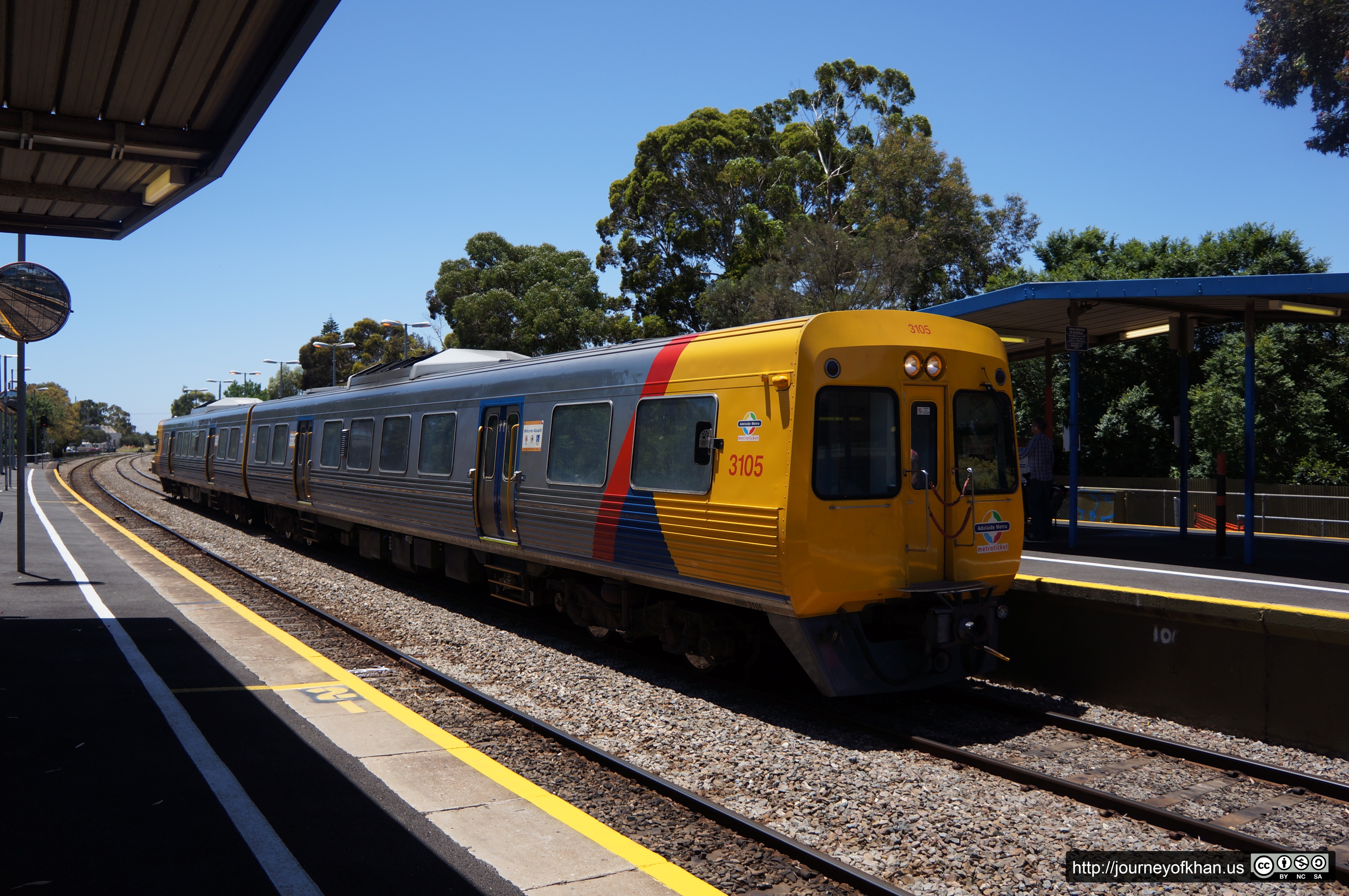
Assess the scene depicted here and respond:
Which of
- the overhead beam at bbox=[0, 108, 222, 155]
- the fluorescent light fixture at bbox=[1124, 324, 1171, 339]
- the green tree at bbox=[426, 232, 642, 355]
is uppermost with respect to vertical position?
the green tree at bbox=[426, 232, 642, 355]

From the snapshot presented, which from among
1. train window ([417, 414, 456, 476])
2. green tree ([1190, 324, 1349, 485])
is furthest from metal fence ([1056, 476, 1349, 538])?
train window ([417, 414, 456, 476])

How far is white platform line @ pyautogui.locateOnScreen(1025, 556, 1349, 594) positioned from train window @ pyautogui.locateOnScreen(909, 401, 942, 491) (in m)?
4.71

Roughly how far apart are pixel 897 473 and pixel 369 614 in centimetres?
688

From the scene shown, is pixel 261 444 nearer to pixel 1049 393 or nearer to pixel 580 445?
pixel 580 445

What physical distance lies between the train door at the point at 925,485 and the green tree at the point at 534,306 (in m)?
32.4

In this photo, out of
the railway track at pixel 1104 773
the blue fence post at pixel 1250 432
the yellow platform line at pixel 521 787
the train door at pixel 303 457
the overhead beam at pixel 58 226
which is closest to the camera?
the yellow platform line at pixel 521 787

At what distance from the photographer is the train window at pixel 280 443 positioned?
57.1 ft

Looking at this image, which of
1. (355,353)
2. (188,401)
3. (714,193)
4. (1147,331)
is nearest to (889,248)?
(714,193)

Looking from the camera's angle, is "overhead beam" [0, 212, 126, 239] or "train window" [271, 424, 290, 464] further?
"train window" [271, 424, 290, 464]

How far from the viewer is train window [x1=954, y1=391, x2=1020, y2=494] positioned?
728 centimetres

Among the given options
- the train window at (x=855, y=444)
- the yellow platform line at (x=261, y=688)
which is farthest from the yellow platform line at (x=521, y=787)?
the train window at (x=855, y=444)

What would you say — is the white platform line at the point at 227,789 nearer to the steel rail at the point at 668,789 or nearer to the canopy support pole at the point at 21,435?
the steel rail at the point at 668,789

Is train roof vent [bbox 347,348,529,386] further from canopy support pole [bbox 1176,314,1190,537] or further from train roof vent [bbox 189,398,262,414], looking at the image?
canopy support pole [bbox 1176,314,1190,537]

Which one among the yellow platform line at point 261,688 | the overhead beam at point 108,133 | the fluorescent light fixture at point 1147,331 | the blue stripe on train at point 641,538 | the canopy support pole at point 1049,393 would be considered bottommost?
the yellow platform line at point 261,688
